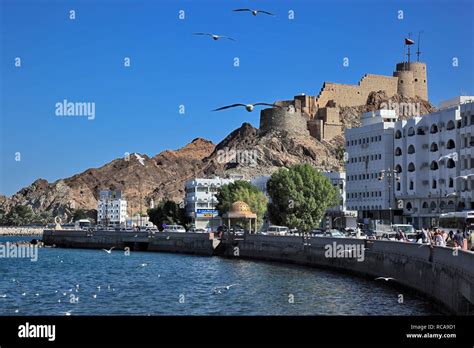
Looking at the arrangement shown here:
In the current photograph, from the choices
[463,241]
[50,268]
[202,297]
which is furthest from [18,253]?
[463,241]

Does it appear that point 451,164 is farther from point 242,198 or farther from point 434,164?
point 242,198

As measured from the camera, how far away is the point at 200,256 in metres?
102

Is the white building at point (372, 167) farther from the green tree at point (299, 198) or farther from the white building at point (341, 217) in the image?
the white building at point (341, 217)

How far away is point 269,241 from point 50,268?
72.3ft

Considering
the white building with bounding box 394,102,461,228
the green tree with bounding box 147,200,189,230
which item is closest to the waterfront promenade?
the white building with bounding box 394,102,461,228

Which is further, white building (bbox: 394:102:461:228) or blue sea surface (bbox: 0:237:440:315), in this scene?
white building (bbox: 394:102:461:228)

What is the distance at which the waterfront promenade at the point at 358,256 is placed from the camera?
119ft

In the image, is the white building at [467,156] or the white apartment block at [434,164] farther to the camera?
the white apartment block at [434,164]

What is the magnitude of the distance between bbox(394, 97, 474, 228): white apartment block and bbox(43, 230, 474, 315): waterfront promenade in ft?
71.7

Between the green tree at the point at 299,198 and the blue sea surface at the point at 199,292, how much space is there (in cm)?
2593

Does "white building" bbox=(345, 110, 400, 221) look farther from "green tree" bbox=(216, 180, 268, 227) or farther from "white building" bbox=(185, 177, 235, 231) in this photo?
"white building" bbox=(185, 177, 235, 231)

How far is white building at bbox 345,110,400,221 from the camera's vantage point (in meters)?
117

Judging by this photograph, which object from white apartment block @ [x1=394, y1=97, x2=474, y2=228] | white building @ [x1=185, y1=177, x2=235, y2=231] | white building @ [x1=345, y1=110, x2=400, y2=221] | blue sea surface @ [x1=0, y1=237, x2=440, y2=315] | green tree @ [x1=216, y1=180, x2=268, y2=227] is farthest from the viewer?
white building @ [x1=185, y1=177, x2=235, y2=231]

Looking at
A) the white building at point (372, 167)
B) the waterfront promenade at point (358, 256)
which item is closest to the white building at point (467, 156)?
the white building at point (372, 167)
